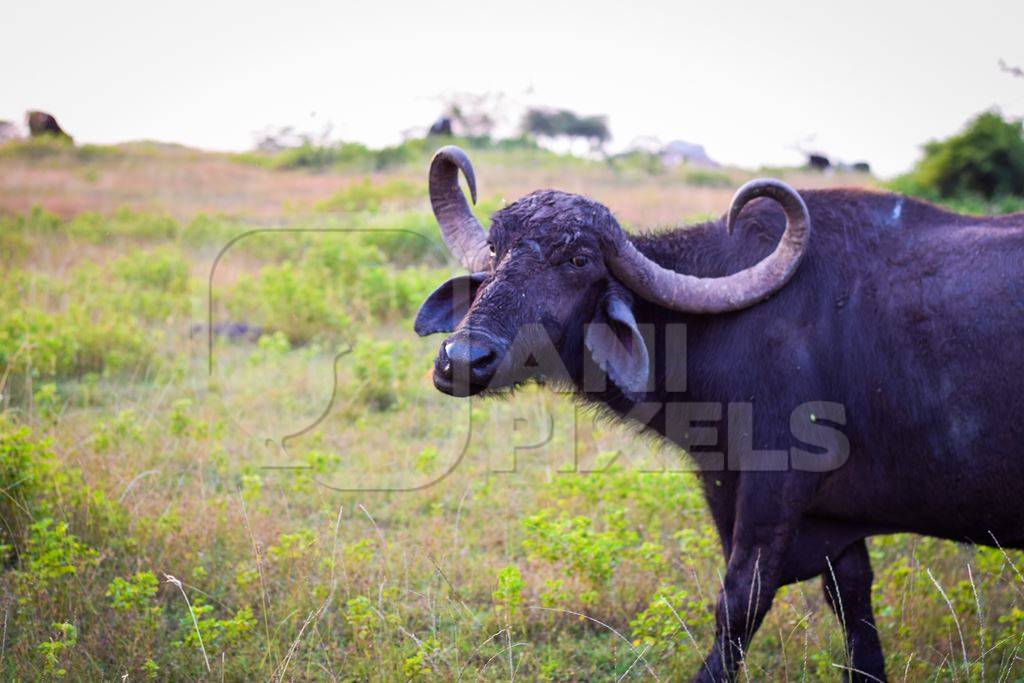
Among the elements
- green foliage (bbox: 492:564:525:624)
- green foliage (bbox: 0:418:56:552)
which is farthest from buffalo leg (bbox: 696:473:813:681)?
green foliage (bbox: 0:418:56:552)

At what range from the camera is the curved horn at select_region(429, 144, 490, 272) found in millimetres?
4898

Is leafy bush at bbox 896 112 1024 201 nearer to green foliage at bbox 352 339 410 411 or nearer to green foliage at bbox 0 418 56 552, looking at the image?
green foliage at bbox 352 339 410 411

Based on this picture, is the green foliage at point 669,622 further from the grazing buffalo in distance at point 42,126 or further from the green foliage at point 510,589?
the grazing buffalo in distance at point 42,126

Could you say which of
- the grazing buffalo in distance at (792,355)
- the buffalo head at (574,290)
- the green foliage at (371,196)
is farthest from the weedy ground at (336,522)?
the green foliage at (371,196)

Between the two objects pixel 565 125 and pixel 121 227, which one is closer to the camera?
pixel 121 227

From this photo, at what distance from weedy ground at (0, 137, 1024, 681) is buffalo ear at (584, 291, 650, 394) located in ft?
1.98

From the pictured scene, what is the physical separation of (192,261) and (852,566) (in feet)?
35.2

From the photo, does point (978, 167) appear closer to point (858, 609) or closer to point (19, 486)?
point (858, 609)

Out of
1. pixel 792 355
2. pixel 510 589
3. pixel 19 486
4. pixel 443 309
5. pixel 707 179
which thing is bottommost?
pixel 510 589

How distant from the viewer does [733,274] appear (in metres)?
4.24

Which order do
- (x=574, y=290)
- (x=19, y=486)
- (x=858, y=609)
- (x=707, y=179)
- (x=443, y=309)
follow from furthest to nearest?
(x=707, y=179) < (x=19, y=486) < (x=443, y=309) < (x=858, y=609) < (x=574, y=290)

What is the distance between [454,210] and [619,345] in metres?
1.41

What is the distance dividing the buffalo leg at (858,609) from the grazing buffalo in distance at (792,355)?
13cm

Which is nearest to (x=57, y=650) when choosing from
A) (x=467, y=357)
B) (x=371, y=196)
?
(x=467, y=357)
